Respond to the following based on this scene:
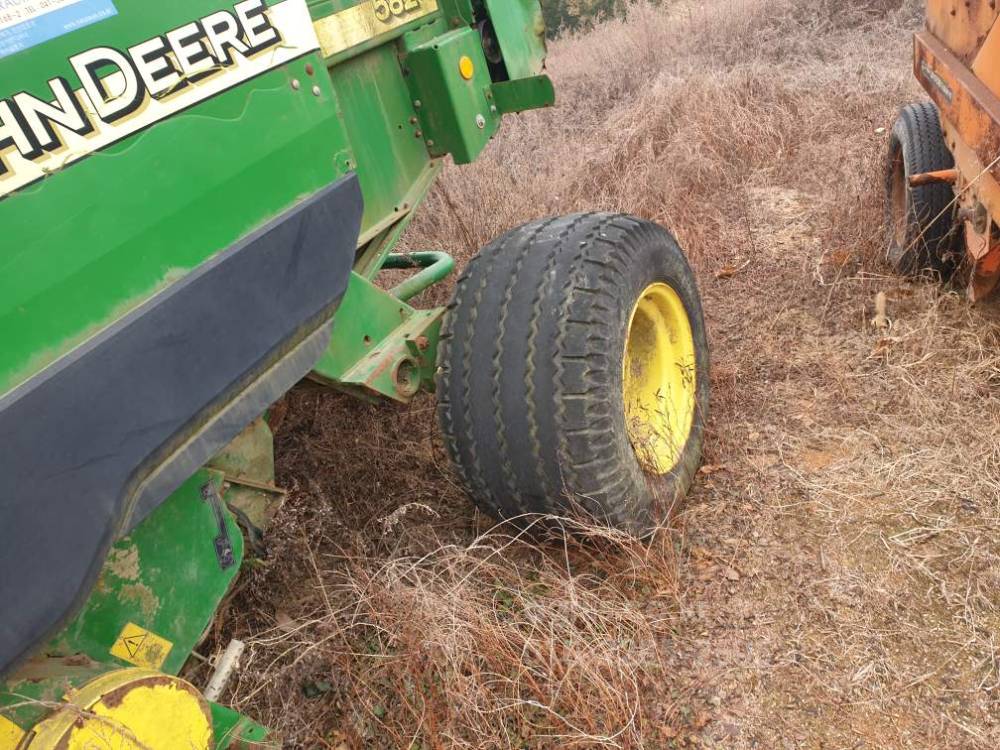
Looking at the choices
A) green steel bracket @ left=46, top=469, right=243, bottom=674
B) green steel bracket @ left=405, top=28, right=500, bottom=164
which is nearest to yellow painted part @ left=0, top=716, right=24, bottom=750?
green steel bracket @ left=46, top=469, right=243, bottom=674

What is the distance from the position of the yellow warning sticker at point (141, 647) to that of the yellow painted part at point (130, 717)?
0.22 meters

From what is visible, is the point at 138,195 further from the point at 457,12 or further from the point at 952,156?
the point at 952,156

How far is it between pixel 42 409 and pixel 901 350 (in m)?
2.91

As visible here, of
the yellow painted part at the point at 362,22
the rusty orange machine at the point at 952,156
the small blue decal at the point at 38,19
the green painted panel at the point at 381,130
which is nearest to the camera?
the small blue decal at the point at 38,19

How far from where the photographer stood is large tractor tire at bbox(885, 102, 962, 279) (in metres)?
3.45

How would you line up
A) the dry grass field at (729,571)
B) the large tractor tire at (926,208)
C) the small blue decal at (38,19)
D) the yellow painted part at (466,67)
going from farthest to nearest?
1. the large tractor tire at (926,208)
2. the yellow painted part at (466,67)
3. the dry grass field at (729,571)
4. the small blue decal at (38,19)

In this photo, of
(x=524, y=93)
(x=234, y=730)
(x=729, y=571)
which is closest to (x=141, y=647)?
(x=234, y=730)

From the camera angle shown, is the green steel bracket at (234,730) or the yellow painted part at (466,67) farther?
the yellow painted part at (466,67)

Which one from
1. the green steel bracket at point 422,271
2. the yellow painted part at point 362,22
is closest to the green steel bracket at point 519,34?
the yellow painted part at point 362,22

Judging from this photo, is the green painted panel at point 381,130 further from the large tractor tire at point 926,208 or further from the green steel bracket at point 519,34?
the large tractor tire at point 926,208

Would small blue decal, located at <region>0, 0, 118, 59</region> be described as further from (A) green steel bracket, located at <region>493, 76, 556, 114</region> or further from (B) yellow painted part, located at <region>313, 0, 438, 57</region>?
(A) green steel bracket, located at <region>493, 76, 556, 114</region>

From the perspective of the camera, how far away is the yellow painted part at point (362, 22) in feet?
7.67

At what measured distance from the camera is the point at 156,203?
5.17 feet

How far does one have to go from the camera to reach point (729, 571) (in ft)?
7.91
